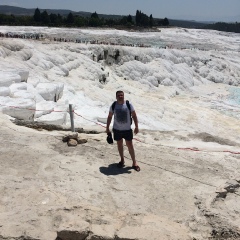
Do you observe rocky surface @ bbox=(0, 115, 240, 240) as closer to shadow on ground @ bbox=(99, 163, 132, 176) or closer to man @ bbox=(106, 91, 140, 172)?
shadow on ground @ bbox=(99, 163, 132, 176)

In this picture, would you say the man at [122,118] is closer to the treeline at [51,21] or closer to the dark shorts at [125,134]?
the dark shorts at [125,134]

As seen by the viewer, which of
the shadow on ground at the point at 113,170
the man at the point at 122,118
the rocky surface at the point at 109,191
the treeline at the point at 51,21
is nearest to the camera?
the rocky surface at the point at 109,191

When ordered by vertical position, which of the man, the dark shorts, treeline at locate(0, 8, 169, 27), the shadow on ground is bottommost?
the shadow on ground

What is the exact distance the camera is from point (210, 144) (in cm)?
766

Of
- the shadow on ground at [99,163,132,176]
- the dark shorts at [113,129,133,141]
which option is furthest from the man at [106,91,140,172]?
the shadow on ground at [99,163,132,176]

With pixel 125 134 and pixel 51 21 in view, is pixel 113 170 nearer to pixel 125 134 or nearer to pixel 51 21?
pixel 125 134

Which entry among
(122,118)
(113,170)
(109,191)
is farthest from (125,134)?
(109,191)

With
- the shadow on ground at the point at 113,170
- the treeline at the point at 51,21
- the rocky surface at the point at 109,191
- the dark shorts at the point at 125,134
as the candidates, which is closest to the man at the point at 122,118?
the dark shorts at the point at 125,134

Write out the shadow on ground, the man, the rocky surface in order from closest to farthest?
the rocky surface < the man < the shadow on ground

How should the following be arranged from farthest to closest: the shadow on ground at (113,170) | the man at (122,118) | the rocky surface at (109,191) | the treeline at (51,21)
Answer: the treeline at (51,21) → the shadow on ground at (113,170) → the man at (122,118) → the rocky surface at (109,191)

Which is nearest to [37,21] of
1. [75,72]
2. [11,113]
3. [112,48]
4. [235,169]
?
[112,48]

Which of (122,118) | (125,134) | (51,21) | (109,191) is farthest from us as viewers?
(51,21)

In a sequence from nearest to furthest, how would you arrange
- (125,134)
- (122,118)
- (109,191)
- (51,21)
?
(109,191), (122,118), (125,134), (51,21)

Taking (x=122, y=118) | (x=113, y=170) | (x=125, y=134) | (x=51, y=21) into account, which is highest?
(x=51, y=21)
